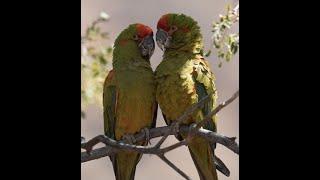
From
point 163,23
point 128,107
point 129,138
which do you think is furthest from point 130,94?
point 163,23

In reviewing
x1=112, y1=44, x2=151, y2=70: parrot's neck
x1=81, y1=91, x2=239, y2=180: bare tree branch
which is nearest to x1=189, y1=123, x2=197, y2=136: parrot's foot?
x1=81, y1=91, x2=239, y2=180: bare tree branch

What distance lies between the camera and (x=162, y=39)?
172 centimetres

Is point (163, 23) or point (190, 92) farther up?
point (163, 23)

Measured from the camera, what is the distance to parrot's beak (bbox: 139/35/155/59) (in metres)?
1.64

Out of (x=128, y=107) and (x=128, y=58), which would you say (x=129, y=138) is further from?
(x=128, y=58)

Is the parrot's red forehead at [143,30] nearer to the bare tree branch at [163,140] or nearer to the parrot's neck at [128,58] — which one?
the parrot's neck at [128,58]

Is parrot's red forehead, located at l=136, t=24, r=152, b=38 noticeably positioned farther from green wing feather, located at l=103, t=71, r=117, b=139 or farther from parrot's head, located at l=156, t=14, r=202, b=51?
green wing feather, located at l=103, t=71, r=117, b=139

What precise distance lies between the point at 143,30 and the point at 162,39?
84mm

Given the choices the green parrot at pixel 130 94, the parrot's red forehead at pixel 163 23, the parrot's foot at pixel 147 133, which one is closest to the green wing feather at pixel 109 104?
the green parrot at pixel 130 94
